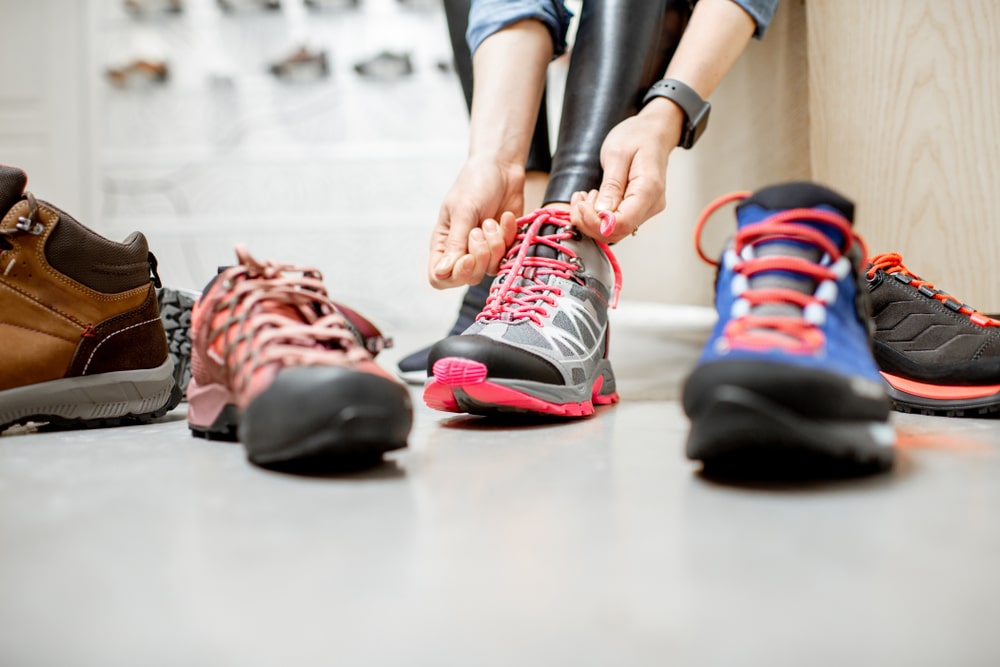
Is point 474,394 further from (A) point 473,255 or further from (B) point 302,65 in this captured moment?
(B) point 302,65

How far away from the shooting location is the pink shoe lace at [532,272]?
796 mm

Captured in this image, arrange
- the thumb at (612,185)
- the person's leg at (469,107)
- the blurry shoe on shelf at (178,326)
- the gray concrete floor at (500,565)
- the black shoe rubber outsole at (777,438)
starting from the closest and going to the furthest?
1. the gray concrete floor at (500,565)
2. the black shoe rubber outsole at (777,438)
3. the thumb at (612,185)
4. the blurry shoe on shelf at (178,326)
5. the person's leg at (469,107)

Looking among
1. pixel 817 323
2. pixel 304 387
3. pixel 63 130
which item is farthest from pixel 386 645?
pixel 63 130

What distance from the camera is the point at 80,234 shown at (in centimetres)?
77

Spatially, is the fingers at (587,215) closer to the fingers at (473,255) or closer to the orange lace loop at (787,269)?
the fingers at (473,255)

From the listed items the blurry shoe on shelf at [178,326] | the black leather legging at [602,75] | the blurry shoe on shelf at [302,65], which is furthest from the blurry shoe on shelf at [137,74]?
the black leather legging at [602,75]

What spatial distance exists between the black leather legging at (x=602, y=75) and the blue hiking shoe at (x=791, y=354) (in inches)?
15.0

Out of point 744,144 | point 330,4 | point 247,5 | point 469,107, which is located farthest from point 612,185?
point 247,5

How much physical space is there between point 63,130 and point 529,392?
3.80m

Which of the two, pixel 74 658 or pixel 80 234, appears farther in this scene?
pixel 80 234

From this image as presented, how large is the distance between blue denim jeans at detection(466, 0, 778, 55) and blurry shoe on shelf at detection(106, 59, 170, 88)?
301 centimetres

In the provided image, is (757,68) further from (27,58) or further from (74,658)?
(27,58)

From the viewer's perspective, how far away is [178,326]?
1.05 m

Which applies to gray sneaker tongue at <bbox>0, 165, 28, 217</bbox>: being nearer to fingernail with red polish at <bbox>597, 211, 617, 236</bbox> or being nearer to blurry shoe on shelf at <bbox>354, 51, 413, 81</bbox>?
fingernail with red polish at <bbox>597, 211, 617, 236</bbox>
